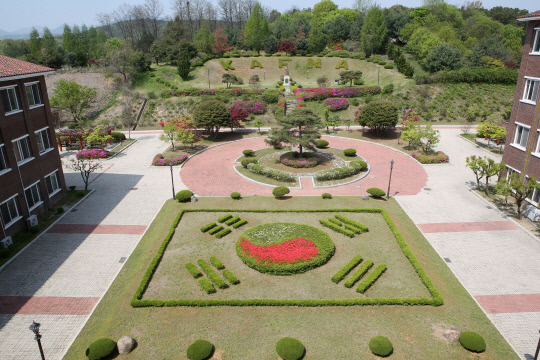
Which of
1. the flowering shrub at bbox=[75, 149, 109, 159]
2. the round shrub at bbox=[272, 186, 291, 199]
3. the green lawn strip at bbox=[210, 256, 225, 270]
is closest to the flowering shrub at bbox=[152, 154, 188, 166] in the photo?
the flowering shrub at bbox=[75, 149, 109, 159]

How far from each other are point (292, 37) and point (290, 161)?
216 feet

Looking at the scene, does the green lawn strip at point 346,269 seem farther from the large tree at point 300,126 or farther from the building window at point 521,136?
the building window at point 521,136

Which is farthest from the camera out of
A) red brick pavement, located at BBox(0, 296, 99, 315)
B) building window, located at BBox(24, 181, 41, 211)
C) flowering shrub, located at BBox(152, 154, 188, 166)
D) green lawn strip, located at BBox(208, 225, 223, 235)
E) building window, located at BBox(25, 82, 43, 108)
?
flowering shrub, located at BBox(152, 154, 188, 166)

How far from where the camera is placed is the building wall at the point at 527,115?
26266mm

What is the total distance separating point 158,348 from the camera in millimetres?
15492

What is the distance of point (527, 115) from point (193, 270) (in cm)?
2644

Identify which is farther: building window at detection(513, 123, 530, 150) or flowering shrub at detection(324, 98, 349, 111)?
flowering shrub at detection(324, 98, 349, 111)

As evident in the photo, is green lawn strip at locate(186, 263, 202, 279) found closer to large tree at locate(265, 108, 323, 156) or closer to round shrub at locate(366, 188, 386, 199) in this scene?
round shrub at locate(366, 188, 386, 199)

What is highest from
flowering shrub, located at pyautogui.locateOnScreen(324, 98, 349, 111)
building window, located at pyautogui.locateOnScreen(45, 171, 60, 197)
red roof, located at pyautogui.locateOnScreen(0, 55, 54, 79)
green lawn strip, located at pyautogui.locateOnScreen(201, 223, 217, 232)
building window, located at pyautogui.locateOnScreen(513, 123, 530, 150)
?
red roof, located at pyautogui.locateOnScreen(0, 55, 54, 79)

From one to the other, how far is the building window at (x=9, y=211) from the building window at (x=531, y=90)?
3739 cm

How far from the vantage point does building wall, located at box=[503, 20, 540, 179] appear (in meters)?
26.3

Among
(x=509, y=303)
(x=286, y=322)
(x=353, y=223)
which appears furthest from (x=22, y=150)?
(x=509, y=303)

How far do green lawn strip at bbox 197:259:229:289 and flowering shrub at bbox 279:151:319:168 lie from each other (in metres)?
17.8

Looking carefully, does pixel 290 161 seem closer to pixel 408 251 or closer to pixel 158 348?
pixel 408 251
